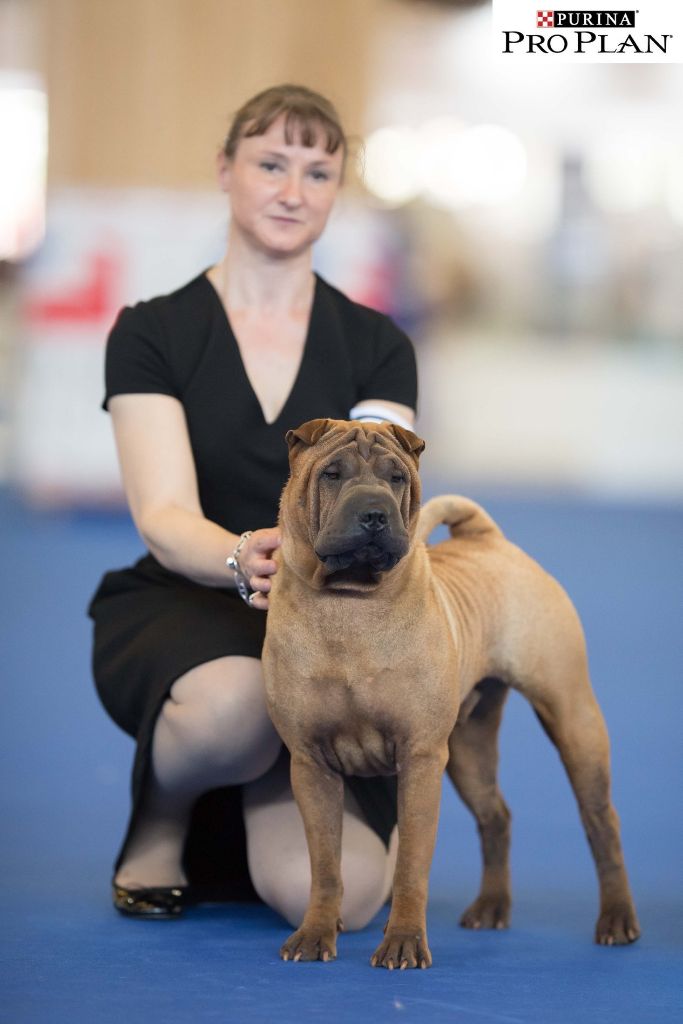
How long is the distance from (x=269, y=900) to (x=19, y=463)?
5.06 meters

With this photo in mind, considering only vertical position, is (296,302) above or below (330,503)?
above

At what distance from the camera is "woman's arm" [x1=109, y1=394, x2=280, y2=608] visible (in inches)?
90.0

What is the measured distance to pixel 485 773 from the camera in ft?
7.97

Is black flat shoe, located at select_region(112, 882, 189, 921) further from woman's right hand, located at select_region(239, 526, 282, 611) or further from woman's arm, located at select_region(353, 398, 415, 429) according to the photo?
woman's arm, located at select_region(353, 398, 415, 429)

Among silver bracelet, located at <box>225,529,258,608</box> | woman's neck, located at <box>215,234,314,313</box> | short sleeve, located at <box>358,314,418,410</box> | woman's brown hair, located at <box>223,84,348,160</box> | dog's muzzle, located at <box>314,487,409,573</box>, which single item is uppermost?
woman's brown hair, located at <box>223,84,348,160</box>

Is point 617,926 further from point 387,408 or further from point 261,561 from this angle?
point 387,408

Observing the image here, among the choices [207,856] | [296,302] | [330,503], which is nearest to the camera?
[330,503]

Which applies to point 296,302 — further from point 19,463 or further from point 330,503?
point 19,463

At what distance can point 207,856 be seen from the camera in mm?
2516

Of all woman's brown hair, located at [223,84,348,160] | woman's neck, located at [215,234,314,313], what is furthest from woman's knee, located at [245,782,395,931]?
woman's brown hair, located at [223,84,348,160]

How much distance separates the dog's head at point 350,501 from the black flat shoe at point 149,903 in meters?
0.72

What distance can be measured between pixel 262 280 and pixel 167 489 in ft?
1.48

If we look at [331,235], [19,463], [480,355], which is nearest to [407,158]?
[480,355]

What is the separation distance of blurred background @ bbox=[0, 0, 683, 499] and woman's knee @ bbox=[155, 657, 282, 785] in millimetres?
4264
